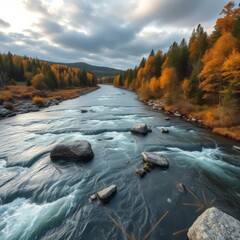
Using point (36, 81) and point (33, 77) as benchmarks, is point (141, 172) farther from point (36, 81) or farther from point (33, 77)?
point (33, 77)

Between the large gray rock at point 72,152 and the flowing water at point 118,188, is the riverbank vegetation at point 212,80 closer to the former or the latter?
the flowing water at point 118,188

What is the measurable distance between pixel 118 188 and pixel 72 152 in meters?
4.77

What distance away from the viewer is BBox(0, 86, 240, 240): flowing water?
262 inches

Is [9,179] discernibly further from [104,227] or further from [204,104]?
[204,104]

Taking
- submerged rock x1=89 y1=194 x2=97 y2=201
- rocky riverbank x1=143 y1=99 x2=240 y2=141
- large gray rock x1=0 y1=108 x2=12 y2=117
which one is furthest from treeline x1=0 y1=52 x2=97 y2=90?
submerged rock x1=89 y1=194 x2=97 y2=201

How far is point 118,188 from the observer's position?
9023 mm

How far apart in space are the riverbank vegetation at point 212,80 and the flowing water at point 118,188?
5.36m

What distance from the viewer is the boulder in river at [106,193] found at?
8.00 m

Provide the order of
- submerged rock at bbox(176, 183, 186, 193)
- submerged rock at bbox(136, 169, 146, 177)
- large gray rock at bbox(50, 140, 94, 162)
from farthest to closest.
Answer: large gray rock at bbox(50, 140, 94, 162)
submerged rock at bbox(136, 169, 146, 177)
submerged rock at bbox(176, 183, 186, 193)

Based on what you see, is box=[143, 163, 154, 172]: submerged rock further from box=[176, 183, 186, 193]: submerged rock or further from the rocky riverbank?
the rocky riverbank

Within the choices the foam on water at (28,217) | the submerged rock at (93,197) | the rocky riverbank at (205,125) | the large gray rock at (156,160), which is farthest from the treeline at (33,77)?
the submerged rock at (93,197)

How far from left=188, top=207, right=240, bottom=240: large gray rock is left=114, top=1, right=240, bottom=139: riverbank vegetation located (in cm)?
1441

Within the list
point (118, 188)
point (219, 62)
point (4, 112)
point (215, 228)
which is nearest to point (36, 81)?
point (4, 112)

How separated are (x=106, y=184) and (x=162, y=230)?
13.1 feet
